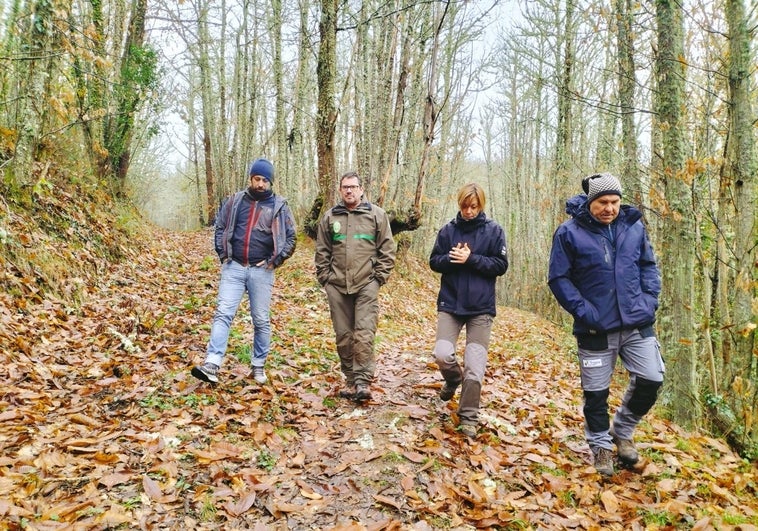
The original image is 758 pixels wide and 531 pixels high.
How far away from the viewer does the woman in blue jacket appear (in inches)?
174

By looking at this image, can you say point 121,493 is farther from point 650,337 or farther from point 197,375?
point 650,337

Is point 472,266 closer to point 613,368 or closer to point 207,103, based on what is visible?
point 613,368

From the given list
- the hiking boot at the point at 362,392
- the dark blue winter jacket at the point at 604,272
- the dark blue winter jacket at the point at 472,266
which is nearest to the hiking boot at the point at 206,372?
the hiking boot at the point at 362,392

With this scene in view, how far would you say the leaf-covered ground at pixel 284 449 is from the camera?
3.20m

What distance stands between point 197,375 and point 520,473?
3239mm

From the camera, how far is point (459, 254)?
4.43 metres

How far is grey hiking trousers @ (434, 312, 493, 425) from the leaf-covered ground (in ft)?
0.99

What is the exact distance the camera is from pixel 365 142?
1216 centimetres

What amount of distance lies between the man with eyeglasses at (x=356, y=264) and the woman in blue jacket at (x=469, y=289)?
779mm

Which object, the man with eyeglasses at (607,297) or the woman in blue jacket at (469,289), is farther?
the woman in blue jacket at (469,289)

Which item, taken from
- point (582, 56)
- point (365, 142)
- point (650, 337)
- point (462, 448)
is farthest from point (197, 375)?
point (582, 56)

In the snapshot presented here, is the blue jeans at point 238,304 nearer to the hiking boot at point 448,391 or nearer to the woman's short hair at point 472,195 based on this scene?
the hiking boot at point 448,391

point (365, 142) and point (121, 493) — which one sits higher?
point (365, 142)

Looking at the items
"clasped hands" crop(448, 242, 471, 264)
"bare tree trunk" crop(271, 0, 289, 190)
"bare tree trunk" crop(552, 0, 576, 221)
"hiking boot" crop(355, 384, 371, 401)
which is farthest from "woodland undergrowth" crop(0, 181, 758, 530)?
"bare tree trunk" crop(552, 0, 576, 221)
